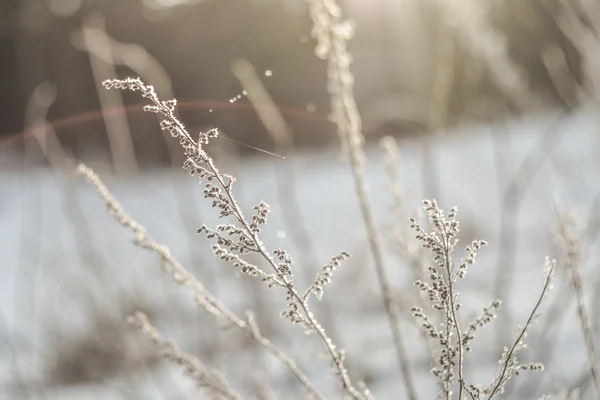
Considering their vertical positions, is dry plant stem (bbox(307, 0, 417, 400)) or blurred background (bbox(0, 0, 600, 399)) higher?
blurred background (bbox(0, 0, 600, 399))

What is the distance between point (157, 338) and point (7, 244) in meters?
6.48

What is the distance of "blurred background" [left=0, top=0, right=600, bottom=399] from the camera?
2031mm

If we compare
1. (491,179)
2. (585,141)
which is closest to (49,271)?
(491,179)

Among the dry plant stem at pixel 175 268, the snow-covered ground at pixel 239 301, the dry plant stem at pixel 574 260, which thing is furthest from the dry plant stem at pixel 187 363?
the dry plant stem at pixel 574 260

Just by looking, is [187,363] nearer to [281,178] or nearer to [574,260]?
[574,260]

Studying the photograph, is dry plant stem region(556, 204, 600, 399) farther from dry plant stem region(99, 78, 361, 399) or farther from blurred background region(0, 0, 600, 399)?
dry plant stem region(99, 78, 361, 399)

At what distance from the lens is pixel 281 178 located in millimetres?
6055

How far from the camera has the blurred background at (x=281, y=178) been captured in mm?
2031

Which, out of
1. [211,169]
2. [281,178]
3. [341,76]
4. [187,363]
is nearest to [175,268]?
[187,363]

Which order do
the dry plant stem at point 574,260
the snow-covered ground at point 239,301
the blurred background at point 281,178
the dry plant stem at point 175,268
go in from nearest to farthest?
the dry plant stem at point 175,268
the dry plant stem at point 574,260
the blurred background at point 281,178
the snow-covered ground at point 239,301

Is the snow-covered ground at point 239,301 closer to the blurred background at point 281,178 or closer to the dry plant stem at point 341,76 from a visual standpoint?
the blurred background at point 281,178

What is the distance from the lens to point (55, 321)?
2.56m

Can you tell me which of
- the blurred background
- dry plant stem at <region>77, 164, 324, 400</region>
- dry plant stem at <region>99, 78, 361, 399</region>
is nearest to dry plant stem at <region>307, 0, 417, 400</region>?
the blurred background

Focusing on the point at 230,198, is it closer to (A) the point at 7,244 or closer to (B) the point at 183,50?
(A) the point at 7,244
